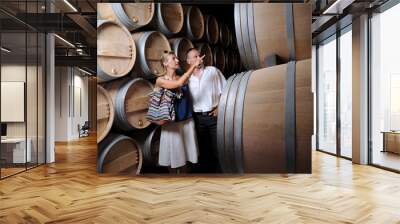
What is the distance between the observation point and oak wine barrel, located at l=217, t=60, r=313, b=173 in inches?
176

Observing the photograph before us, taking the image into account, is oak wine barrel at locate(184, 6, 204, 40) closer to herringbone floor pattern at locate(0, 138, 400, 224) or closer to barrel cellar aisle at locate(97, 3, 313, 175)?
barrel cellar aisle at locate(97, 3, 313, 175)

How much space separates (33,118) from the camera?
5.90 m

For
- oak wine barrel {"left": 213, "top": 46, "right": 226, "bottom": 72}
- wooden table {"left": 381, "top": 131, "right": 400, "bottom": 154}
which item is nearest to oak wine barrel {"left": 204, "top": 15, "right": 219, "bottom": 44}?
oak wine barrel {"left": 213, "top": 46, "right": 226, "bottom": 72}

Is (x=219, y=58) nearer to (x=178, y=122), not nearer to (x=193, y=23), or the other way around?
(x=193, y=23)

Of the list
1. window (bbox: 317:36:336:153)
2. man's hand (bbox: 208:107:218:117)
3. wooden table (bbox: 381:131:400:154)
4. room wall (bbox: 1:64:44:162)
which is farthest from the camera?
window (bbox: 317:36:336:153)

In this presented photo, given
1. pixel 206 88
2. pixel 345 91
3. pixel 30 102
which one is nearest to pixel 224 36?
pixel 206 88

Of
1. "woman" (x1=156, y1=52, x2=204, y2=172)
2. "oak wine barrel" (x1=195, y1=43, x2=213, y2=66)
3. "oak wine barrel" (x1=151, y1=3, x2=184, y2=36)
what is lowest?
"woman" (x1=156, y1=52, x2=204, y2=172)

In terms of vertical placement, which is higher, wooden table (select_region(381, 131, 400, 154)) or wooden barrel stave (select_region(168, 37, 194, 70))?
wooden barrel stave (select_region(168, 37, 194, 70))

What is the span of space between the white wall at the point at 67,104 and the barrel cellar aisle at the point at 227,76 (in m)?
8.29

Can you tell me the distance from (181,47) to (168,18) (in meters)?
0.42

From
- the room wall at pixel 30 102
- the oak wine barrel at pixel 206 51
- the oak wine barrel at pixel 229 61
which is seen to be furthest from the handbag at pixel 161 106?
the room wall at pixel 30 102

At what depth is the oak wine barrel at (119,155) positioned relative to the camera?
16.0ft

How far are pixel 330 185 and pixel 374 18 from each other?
3.15 m

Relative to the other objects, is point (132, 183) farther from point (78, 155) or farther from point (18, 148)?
point (78, 155)
